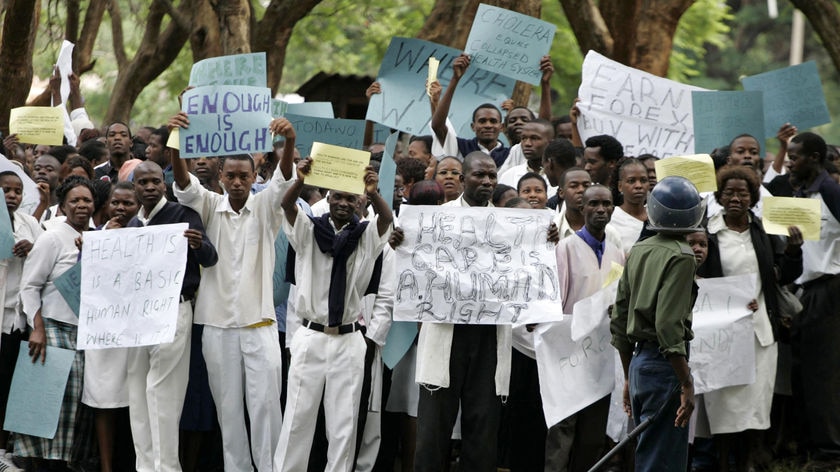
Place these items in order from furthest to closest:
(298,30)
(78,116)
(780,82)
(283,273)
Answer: (298,30) → (78,116) → (780,82) → (283,273)

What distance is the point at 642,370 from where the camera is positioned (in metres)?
7.06

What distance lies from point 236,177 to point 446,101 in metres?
2.49

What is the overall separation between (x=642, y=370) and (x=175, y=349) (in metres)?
3.14

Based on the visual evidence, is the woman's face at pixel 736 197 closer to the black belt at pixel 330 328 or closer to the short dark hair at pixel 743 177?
the short dark hair at pixel 743 177

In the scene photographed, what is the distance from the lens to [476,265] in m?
8.20

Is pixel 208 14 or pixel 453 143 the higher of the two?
pixel 208 14

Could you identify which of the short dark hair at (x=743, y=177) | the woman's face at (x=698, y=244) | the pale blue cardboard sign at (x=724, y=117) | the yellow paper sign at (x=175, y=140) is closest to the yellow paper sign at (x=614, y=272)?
the woman's face at (x=698, y=244)

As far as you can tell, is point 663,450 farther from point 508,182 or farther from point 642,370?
point 508,182

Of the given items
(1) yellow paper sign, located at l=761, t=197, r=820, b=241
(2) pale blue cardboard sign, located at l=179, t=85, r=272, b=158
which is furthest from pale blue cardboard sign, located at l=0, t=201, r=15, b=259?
(1) yellow paper sign, located at l=761, t=197, r=820, b=241

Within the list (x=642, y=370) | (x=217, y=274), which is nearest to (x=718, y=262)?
(x=642, y=370)

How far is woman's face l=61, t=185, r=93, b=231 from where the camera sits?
8.92 meters

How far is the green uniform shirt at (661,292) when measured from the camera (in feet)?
22.2

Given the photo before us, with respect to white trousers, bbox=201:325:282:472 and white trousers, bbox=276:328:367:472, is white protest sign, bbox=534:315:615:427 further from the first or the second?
white trousers, bbox=201:325:282:472

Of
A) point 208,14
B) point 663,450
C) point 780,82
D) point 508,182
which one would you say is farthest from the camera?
point 208,14
